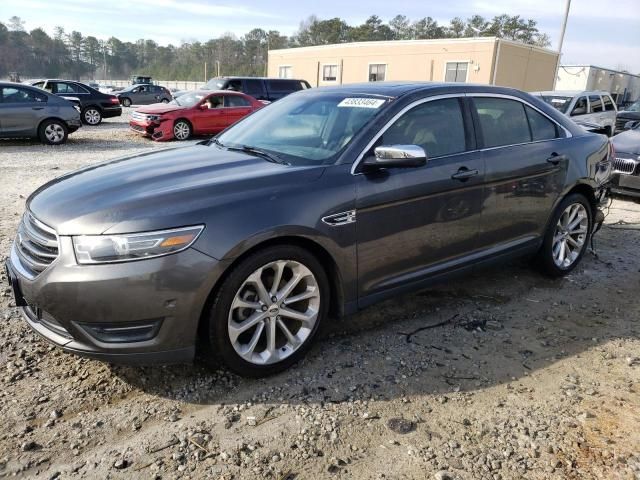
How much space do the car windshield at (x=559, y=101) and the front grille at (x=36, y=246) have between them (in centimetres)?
1274

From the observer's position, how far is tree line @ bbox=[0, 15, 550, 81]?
235ft

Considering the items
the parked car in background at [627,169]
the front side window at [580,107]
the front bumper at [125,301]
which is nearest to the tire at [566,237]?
the front bumper at [125,301]

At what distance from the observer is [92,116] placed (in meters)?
18.2

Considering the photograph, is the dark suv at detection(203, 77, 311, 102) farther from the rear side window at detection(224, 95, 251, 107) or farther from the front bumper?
the front bumper

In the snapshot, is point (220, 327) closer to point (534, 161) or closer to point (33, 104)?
point (534, 161)

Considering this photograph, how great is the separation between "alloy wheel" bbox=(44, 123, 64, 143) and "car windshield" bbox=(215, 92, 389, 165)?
10.5 meters

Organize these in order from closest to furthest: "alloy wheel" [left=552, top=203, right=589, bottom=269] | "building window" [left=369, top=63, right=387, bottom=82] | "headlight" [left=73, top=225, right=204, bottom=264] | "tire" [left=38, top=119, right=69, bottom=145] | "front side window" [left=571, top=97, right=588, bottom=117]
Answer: "headlight" [left=73, top=225, right=204, bottom=264] < "alloy wheel" [left=552, top=203, right=589, bottom=269] < "tire" [left=38, top=119, right=69, bottom=145] < "front side window" [left=571, top=97, right=588, bottom=117] < "building window" [left=369, top=63, right=387, bottom=82]

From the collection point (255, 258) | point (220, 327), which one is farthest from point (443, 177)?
point (220, 327)

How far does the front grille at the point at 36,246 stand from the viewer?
259 centimetres

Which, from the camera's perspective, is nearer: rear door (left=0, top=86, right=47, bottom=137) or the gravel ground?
the gravel ground

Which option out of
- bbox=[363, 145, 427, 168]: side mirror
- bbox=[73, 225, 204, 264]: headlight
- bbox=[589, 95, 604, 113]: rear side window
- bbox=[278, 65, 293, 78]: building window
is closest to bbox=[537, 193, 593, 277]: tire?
bbox=[363, 145, 427, 168]: side mirror

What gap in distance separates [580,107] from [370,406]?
12978 millimetres

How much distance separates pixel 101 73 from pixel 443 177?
417ft

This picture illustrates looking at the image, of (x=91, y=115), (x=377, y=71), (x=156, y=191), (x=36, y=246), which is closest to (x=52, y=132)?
(x=91, y=115)
